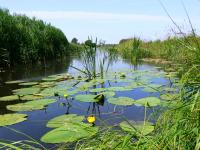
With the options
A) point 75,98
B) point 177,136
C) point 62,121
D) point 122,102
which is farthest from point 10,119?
point 177,136

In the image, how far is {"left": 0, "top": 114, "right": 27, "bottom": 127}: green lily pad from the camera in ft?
11.2

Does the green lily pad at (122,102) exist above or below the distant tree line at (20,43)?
below

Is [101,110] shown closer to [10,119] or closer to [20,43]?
[10,119]

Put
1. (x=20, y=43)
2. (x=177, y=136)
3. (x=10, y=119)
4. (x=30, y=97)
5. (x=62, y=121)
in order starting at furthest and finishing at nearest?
(x=20, y=43), (x=30, y=97), (x=10, y=119), (x=62, y=121), (x=177, y=136)

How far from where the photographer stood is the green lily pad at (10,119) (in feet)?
11.2

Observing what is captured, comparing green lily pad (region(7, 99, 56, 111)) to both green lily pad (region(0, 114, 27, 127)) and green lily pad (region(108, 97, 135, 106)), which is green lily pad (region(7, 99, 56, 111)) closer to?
green lily pad (region(0, 114, 27, 127))

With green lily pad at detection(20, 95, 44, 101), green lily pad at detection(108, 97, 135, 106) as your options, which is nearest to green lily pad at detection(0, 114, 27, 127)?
green lily pad at detection(20, 95, 44, 101)

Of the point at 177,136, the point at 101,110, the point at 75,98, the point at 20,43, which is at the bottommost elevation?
the point at 101,110

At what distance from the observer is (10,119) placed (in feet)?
11.5

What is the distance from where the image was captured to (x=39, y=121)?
3559 millimetres

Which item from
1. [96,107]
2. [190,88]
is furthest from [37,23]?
[190,88]

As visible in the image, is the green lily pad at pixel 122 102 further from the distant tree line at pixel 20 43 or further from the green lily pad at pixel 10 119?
the distant tree line at pixel 20 43

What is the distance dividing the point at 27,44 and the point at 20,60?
65 cm

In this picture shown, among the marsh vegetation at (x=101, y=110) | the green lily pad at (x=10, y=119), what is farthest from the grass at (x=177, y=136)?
the green lily pad at (x=10, y=119)
